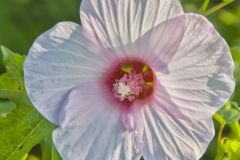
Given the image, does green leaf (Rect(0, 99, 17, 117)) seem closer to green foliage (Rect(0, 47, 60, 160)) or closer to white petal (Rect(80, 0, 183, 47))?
green foliage (Rect(0, 47, 60, 160))

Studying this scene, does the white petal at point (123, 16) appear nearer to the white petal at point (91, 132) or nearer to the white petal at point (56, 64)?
the white petal at point (56, 64)

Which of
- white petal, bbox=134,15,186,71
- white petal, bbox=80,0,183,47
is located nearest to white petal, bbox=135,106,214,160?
white petal, bbox=134,15,186,71

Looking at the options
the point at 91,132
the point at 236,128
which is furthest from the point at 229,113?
the point at 91,132

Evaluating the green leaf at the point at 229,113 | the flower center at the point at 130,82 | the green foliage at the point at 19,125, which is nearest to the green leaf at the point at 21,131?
the green foliage at the point at 19,125

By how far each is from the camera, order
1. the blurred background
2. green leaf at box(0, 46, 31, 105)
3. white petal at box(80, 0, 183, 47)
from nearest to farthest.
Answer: white petal at box(80, 0, 183, 47), green leaf at box(0, 46, 31, 105), the blurred background

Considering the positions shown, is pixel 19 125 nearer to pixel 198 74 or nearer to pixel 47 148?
pixel 47 148

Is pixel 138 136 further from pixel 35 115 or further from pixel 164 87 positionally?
pixel 35 115

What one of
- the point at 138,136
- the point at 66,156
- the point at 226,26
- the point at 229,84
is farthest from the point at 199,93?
the point at 226,26
